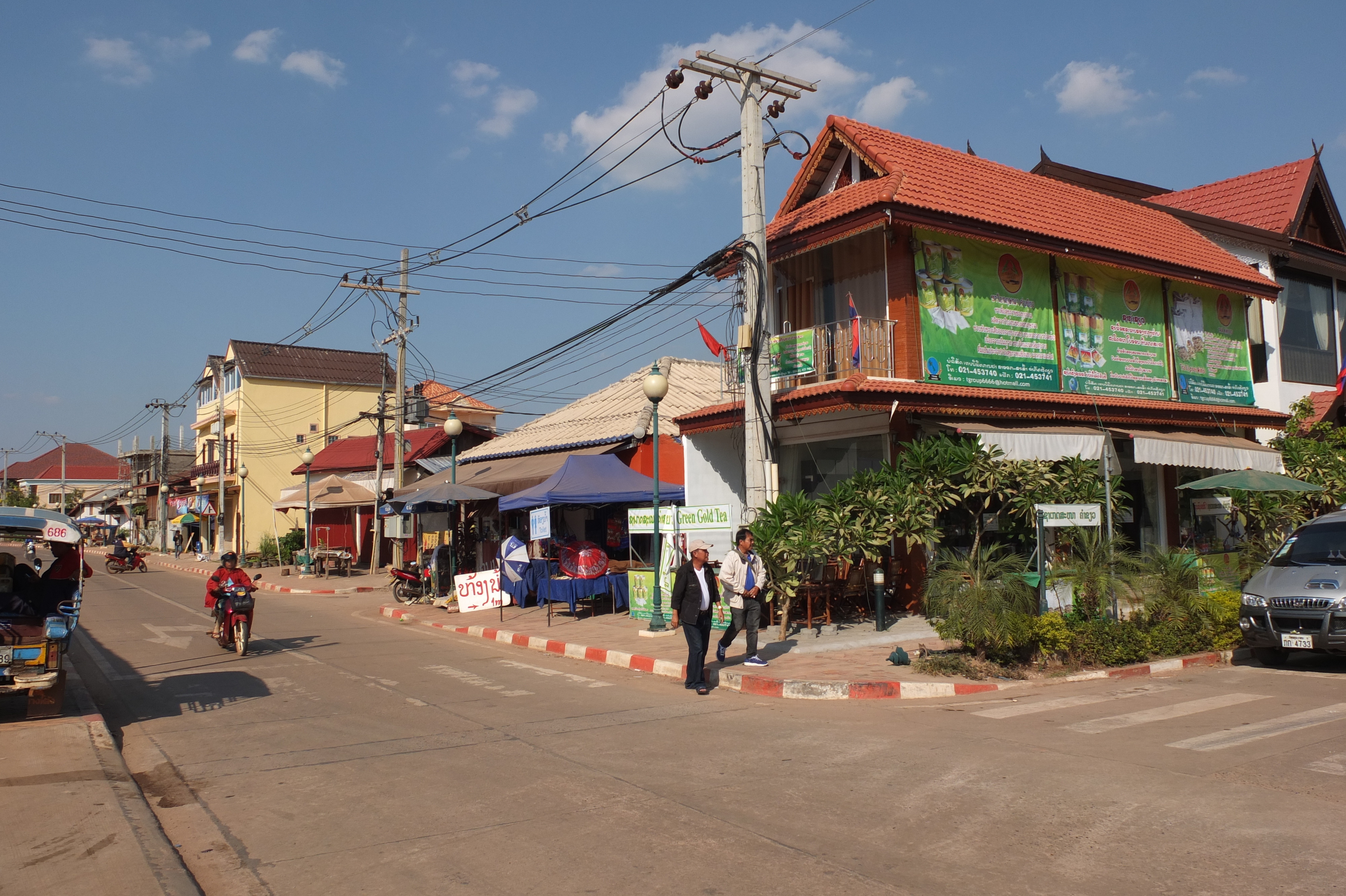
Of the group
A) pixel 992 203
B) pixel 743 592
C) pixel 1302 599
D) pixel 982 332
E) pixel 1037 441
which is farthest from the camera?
pixel 992 203

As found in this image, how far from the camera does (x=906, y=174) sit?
652 inches

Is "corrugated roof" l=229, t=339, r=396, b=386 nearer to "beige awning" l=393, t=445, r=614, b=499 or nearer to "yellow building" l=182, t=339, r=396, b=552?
"yellow building" l=182, t=339, r=396, b=552

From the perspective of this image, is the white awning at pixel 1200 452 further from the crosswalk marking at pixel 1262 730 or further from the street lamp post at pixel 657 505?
the street lamp post at pixel 657 505

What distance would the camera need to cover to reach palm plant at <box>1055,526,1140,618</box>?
1188 centimetres

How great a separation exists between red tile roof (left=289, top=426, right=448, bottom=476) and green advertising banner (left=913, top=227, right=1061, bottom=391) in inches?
877

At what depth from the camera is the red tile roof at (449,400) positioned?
153 ft

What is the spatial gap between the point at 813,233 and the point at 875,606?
265 inches

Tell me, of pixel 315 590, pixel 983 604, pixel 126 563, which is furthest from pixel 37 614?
pixel 126 563

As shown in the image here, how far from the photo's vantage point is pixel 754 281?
579 inches

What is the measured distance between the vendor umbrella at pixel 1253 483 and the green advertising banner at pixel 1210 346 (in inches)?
150

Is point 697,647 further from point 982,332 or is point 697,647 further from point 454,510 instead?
point 454,510

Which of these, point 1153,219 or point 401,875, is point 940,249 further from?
point 401,875

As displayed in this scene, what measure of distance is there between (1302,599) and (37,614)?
46.0 feet

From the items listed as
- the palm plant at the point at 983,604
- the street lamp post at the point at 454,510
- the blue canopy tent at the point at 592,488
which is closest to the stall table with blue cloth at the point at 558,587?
the blue canopy tent at the point at 592,488
